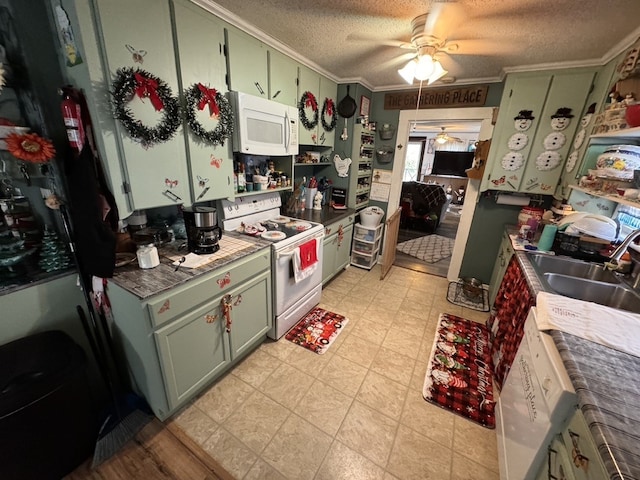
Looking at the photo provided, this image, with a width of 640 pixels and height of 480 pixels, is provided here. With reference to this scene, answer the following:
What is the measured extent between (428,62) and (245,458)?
2611 mm

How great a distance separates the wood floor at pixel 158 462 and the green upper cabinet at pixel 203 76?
56.7 inches

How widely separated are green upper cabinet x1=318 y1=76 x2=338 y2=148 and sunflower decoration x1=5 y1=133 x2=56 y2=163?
2225 mm

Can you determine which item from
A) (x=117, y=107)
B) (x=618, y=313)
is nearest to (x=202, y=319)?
(x=117, y=107)

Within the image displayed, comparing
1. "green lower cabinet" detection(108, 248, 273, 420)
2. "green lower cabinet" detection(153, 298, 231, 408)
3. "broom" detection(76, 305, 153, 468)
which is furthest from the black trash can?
"green lower cabinet" detection(153, 298, 231, 408)

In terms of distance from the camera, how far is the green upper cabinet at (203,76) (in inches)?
58.2

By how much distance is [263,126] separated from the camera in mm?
2021

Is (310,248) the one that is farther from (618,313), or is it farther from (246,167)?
(618,313)

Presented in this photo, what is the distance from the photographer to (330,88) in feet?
9.51

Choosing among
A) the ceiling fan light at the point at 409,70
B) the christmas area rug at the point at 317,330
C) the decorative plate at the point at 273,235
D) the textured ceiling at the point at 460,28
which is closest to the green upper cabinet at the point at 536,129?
the textured ceiling at the point at 460,28

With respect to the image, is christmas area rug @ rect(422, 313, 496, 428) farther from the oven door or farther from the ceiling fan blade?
the ceiling fan blade

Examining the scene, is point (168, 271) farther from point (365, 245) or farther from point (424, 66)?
point (365, 245)

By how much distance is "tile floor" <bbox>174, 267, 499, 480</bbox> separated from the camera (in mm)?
1376

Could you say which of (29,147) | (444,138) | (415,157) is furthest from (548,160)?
(415,157)

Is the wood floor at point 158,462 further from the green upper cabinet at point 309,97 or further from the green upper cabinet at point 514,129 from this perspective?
the green upper cabinet at point 514,129
